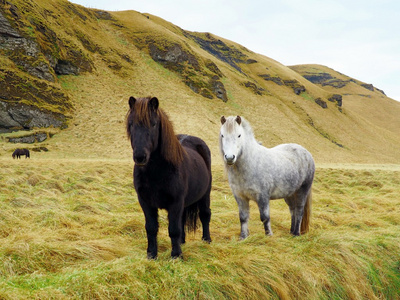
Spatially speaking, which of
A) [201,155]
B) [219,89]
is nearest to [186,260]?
[201,155]

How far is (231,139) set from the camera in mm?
4168

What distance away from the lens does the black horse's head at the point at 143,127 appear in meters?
2.97

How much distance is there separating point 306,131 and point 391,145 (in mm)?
23750

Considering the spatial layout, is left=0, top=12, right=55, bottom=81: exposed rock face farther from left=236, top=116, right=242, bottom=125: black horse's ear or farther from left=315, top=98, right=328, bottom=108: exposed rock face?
left=315, top=98, right=328, bottom=108: exposed rock face

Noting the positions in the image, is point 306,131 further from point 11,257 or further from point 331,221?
point 11,257

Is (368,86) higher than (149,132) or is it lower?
higher

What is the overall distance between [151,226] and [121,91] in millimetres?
35479

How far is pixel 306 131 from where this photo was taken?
1962 inches

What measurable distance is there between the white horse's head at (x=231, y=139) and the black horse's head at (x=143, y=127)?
1195mm

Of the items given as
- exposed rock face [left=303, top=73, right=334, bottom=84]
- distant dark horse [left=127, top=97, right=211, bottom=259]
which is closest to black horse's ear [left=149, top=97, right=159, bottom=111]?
distant dark horse [left=127, top=97, right=211, bottom=259]

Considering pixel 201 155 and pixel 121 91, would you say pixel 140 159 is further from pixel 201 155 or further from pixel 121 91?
pixel 121 91

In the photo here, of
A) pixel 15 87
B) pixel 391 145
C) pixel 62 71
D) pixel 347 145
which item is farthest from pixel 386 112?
pixel 15 87

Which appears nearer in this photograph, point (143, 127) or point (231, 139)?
point (143, 127)

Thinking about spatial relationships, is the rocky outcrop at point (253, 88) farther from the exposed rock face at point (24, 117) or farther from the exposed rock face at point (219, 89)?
the exposed rock face at point (24, 117)
